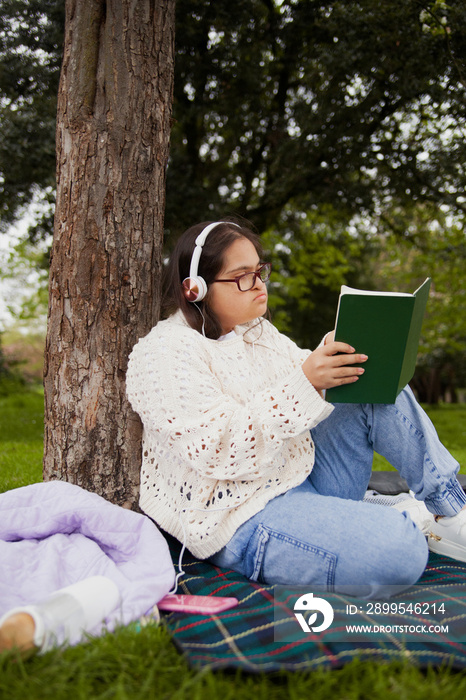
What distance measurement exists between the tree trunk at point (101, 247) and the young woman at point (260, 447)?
0.22 meters

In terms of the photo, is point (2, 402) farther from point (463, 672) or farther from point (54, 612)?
point (463, 672)

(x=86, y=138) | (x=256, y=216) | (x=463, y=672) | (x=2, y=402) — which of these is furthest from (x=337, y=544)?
(x=2, y=402)

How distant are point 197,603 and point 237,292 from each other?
3.95 ft

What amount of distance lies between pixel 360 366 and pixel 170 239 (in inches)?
185

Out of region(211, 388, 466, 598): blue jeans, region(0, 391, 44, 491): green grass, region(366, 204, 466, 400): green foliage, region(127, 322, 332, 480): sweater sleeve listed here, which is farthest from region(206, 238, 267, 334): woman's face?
region(366, 204, 466, 400): green foliage

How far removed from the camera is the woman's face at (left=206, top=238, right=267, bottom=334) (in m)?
2.35

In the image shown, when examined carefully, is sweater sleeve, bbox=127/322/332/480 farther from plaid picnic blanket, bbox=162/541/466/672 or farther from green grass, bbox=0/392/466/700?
green grass, bbox=0/392/466/700

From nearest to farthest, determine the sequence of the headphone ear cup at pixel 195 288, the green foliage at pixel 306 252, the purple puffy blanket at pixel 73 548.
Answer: the purple puffy blanket at pixel 73 548 → the headphone ear cup at pixel 195 288 → the green foliage at pixel 306 252

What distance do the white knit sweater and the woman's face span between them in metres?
0.12

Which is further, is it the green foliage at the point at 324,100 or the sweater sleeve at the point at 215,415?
the green foliage at the point at 324,100

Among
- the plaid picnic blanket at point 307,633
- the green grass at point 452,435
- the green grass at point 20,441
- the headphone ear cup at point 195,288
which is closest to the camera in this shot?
the plaid picnic blanket at point 307,633

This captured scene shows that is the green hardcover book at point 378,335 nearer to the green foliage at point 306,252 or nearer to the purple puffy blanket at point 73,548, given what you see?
the purple puffy blanket at point 73,548

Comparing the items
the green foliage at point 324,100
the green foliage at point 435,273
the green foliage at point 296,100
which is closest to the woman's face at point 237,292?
the green foliage at point 296,100

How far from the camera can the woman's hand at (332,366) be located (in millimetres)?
1951
